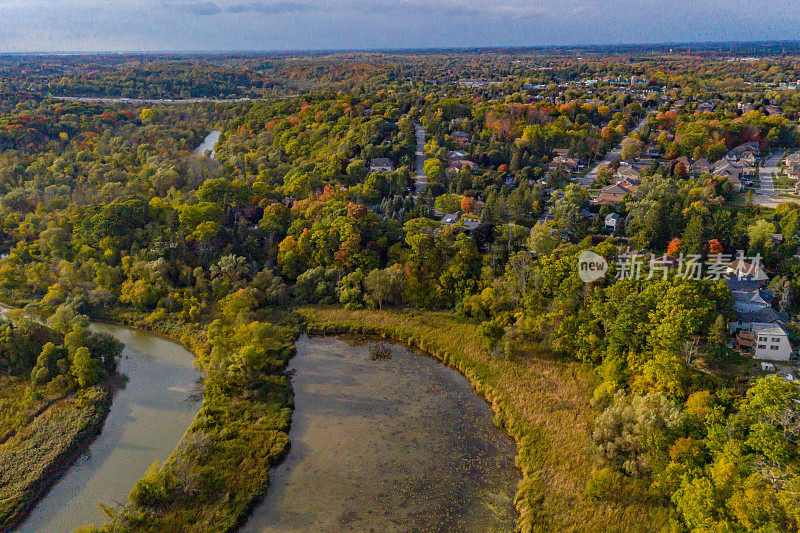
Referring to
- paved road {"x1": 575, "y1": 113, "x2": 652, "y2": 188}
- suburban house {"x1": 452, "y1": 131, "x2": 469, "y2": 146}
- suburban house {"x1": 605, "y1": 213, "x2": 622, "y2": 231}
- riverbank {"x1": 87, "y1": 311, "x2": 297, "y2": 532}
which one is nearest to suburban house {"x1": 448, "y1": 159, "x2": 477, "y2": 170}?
suburban house {"x1": 452, "y1": 131, "x2": 469, "y2": 146}

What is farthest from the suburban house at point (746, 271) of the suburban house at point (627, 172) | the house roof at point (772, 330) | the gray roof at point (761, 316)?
the suburban house at point (627, 172)

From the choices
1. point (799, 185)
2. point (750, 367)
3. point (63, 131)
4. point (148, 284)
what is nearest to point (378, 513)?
point (750, 367)

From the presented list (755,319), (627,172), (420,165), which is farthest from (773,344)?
(420,165)

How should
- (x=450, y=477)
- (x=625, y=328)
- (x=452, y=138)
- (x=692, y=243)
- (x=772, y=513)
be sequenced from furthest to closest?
(x=452, y=138) → (x=692, y=243) → (x=625, y=328) → (x=450, y=477) → (x=772, y=513)

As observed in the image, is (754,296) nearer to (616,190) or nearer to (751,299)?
(751,299)

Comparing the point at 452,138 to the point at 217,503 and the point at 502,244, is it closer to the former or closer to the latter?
the point at 502,244

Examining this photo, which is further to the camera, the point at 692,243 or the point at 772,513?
the point at 692,243

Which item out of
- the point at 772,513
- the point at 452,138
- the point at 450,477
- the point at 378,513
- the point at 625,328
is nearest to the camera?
the point at 772,513
